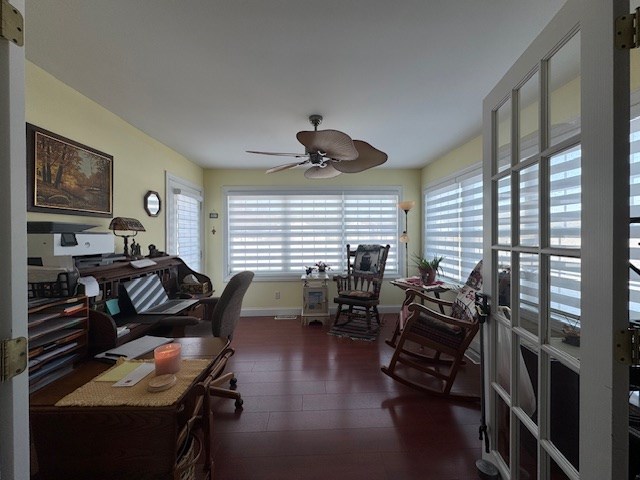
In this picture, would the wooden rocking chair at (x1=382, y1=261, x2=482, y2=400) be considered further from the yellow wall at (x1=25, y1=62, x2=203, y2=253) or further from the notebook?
the yellow wall at (x1=25, y1=62, x2=203, y2=253)

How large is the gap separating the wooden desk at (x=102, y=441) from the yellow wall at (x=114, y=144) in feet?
4.41

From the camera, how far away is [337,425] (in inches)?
72.2

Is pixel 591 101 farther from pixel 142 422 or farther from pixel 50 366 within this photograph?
pixel 50 366

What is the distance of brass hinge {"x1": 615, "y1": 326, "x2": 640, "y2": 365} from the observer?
0.67 m

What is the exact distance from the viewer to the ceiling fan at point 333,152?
6.22ft

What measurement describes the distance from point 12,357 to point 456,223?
376 centimetres

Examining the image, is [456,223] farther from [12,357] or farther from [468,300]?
[12,357]

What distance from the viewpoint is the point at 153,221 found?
2.98 meters

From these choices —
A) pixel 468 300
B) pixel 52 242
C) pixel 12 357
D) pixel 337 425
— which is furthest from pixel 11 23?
pixel 468 300

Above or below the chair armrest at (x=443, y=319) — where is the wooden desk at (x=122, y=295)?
above

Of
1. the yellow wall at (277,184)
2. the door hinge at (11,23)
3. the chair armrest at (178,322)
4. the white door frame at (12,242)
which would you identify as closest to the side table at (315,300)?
the yellow wall at (277,184)

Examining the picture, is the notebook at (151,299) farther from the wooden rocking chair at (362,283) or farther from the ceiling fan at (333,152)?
the wooden rocking chair at (362,283)

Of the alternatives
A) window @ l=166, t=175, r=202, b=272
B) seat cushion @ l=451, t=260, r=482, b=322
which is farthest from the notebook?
seat cushion @ l=451, t=260, r=482, b=322

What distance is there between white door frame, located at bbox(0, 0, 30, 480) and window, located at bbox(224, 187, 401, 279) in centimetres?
373
